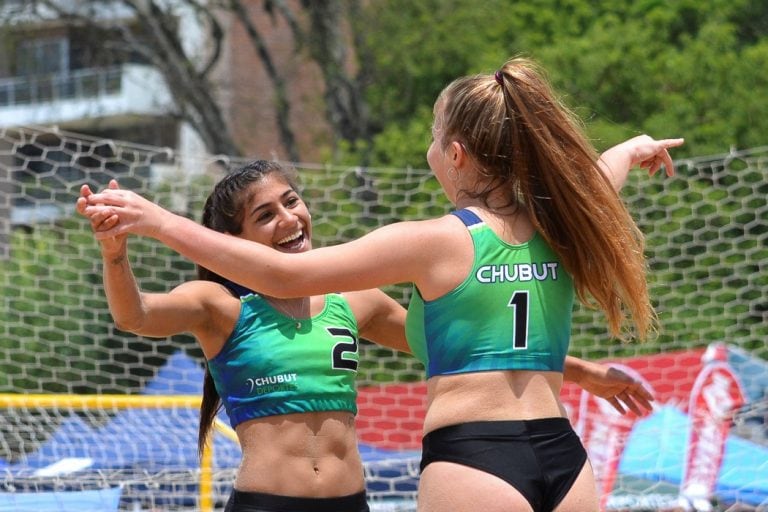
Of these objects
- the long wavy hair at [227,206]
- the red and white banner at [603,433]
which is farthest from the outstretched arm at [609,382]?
the red and white banner at [603,433]

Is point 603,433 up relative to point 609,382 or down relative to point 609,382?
down

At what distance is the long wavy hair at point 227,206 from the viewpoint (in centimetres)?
326

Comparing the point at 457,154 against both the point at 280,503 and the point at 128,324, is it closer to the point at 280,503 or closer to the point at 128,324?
the point at 128,324

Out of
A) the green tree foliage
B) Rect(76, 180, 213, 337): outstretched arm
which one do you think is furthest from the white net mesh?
the green tree foliage

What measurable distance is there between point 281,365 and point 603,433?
4084mm

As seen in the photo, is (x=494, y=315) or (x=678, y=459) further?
(x=678, y=459)

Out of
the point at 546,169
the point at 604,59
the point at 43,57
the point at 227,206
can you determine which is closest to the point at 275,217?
the point at 227,206

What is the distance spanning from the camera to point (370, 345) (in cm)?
895

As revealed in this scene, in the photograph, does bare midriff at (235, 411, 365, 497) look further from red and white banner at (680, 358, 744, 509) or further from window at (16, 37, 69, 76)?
window at (16, 37, 69, 76)

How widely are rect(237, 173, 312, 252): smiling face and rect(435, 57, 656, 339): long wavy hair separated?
28.4 inches

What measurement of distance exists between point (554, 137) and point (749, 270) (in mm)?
5754

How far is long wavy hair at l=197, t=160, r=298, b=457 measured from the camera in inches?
128

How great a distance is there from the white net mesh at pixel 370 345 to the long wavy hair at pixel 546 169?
2957 millimetres

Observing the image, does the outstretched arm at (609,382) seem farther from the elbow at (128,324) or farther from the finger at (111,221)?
the finger at (111,221)
